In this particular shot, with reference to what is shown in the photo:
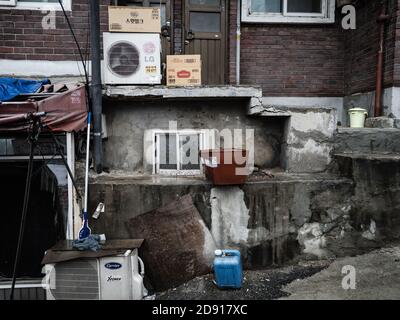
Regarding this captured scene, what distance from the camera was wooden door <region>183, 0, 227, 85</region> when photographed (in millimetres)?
7188

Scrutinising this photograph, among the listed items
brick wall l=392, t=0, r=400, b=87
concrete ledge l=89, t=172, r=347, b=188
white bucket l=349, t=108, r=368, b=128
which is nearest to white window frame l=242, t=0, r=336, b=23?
brick wall l=392, t=0, r=400, b=87

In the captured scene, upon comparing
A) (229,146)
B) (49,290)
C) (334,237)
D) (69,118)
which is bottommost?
(49,290)

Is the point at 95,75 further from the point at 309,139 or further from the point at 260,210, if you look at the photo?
the point at 309,139

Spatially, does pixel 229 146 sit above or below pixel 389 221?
above

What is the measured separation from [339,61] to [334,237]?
13.9 feet

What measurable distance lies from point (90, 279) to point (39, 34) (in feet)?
13.6

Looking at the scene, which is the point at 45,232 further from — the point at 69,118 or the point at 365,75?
the point at 365,75

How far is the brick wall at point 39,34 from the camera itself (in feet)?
18.8

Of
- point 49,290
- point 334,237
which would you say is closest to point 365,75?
point 334,237

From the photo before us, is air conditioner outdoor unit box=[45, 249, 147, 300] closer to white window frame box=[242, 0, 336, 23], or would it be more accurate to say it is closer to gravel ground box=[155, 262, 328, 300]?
gravel ground box=[155, 262, 328, 300]

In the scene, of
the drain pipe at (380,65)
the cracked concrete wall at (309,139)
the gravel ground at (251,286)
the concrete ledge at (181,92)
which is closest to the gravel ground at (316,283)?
the gravel ground at (251,286)

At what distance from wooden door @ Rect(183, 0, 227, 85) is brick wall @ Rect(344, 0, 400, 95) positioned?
8.75ft

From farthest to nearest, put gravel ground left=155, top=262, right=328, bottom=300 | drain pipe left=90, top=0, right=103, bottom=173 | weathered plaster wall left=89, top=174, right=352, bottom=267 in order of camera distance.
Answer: drain pipe left=90, top=0, right=103, bottom=173, weathered plaster wall left=89, top=174, right=352, bottom=267, gravel ground left=155, top=262, right=328, bottom=300
